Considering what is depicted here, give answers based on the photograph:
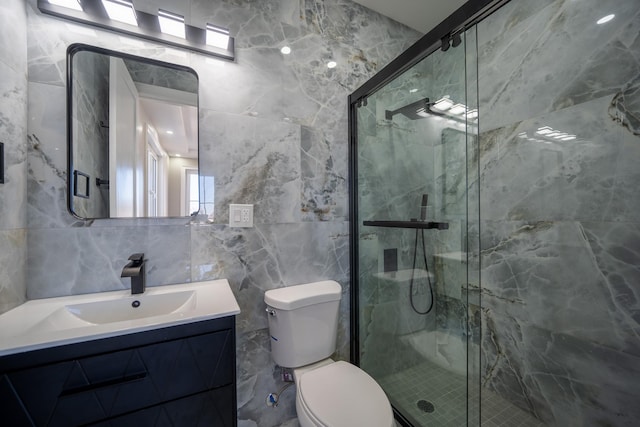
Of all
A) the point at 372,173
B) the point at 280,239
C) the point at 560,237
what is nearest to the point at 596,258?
the point at 560,237

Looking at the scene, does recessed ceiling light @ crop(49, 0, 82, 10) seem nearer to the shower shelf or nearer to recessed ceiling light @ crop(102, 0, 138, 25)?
recessed ceiling light @ crop(102, 0, 138, 25)

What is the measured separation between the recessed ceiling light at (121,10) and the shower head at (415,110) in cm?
135

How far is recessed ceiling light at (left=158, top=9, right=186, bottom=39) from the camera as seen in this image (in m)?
Result: 1.16

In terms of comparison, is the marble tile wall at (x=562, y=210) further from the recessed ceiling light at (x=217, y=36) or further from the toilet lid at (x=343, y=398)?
the recessed ceiling light at (x=217, y=36)

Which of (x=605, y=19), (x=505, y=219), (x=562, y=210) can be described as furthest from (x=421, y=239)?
(x=605, y=19)

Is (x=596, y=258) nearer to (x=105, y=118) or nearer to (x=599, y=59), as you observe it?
(x=599, y=59)

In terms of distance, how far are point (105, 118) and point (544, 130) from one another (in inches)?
84.6

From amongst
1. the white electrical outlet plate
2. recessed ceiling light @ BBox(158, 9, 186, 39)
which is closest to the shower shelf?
the white electrical outlet plate

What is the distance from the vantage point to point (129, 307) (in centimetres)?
A: 101

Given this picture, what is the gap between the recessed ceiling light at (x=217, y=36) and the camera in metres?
1.25

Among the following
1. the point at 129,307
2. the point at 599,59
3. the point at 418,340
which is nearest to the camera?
the point at 129,307

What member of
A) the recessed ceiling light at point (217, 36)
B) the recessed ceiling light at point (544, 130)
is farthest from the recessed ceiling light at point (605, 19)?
the recessed ceiling light at point (217, 36)

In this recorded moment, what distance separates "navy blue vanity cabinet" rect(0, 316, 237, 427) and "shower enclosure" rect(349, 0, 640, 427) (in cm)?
98

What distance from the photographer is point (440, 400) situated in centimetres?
135
